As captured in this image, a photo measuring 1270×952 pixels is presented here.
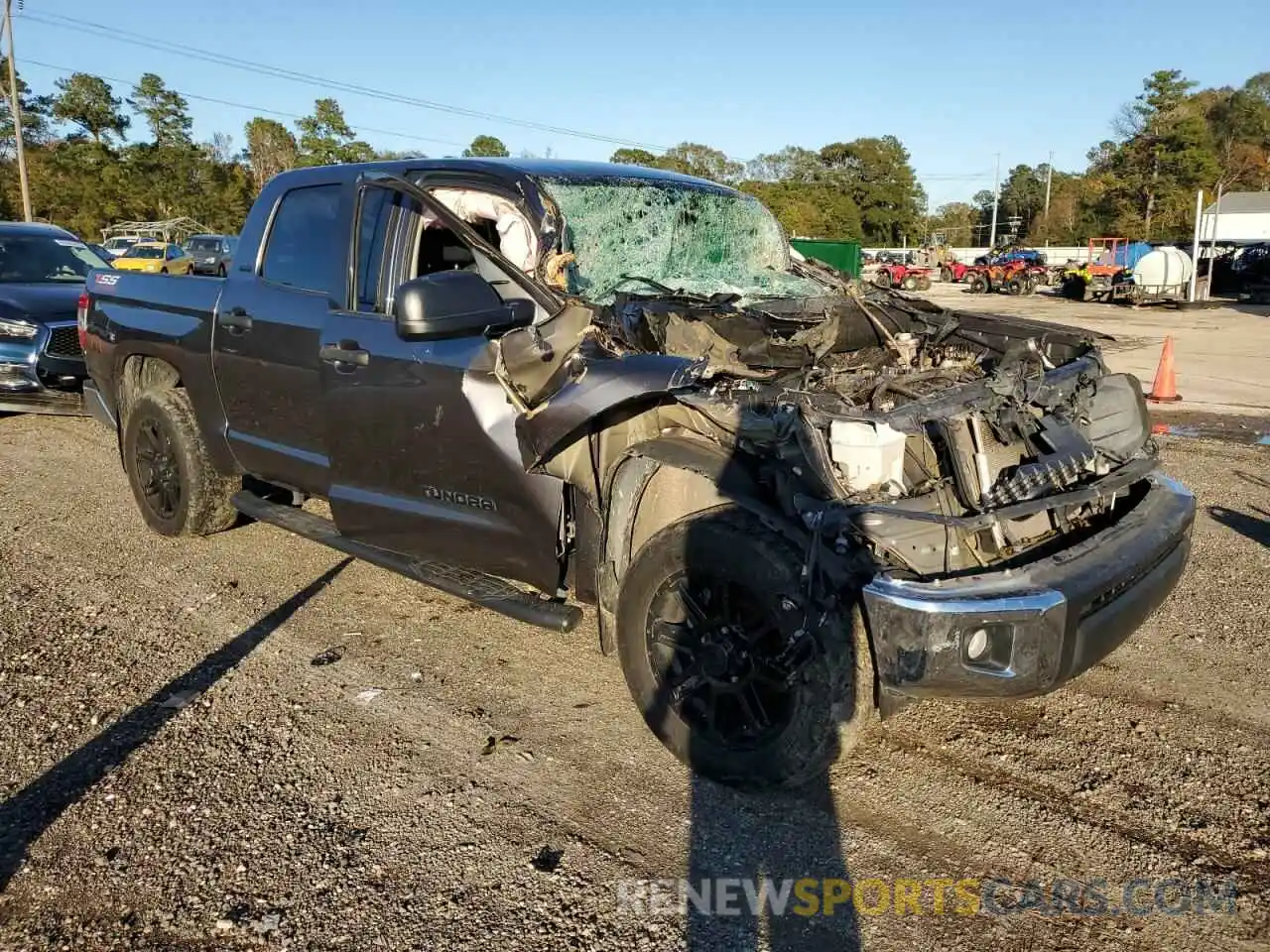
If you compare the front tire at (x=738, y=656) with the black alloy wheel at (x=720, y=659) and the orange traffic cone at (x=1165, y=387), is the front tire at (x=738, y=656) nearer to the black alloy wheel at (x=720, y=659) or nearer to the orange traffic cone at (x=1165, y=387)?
the black alloy wheel at (x=720, y=659)

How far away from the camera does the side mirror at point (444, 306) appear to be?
322 cm

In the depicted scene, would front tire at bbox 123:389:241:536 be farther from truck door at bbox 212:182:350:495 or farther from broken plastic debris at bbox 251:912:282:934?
broken plastic debris at bbox 251:912:282:934

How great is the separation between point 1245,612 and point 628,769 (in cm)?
311

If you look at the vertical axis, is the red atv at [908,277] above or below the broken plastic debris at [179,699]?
above

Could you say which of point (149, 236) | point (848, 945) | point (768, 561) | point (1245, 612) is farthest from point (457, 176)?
point (149, 236)

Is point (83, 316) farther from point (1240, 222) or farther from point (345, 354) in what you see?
A: point (1240, 222)

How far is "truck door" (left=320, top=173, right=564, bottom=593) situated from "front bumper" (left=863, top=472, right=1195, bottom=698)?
1346 millimetres

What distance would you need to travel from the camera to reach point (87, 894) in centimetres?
259

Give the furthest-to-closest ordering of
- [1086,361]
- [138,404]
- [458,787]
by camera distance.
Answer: [138,404], [1086,361], [458,787]

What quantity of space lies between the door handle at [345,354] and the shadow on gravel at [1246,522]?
4914mm

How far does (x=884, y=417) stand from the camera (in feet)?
9.06

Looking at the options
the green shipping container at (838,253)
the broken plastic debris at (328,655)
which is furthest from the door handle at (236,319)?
the green shipping container at (838,253)

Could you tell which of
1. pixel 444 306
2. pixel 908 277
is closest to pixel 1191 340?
pixel 444 306

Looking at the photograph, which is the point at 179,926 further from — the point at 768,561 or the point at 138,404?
the point at 138,404
